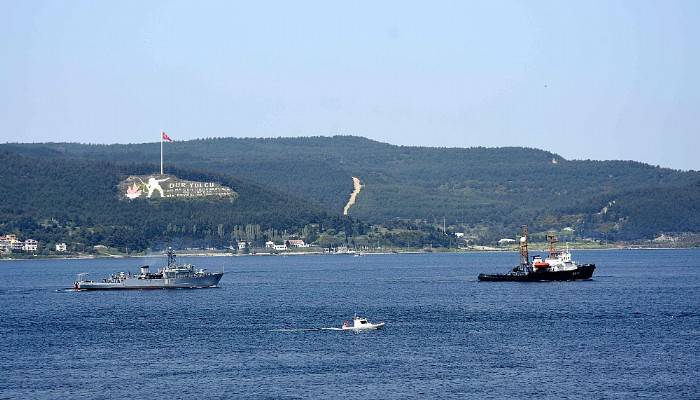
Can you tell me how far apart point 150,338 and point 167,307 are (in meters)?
41.7

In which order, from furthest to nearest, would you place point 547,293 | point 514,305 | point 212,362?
point 547,293
point 514,305
point 212,362

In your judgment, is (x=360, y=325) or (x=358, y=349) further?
(x=360, y=325)

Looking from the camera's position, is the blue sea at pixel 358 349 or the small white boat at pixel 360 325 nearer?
the blue sea at pixel 358 349

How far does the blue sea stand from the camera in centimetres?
9625

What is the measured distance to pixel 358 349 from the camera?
4673 inches

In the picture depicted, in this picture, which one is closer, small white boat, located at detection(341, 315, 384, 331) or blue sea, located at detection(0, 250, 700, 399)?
blue sea, located at detection(0, 250, 700, 399)

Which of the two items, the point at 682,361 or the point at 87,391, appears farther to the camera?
the point at 682,361

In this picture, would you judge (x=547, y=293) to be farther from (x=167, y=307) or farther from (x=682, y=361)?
(x=682, y=361)

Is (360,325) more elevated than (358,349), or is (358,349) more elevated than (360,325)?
(360,325)

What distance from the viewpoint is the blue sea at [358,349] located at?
316 ft

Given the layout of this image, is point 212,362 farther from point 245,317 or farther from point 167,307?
point 167,307

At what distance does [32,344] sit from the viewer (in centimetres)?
12706

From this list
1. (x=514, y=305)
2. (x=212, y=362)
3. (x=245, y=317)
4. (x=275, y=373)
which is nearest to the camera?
(x=275, y=373)

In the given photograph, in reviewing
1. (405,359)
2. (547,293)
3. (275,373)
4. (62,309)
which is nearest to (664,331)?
(405,359)
